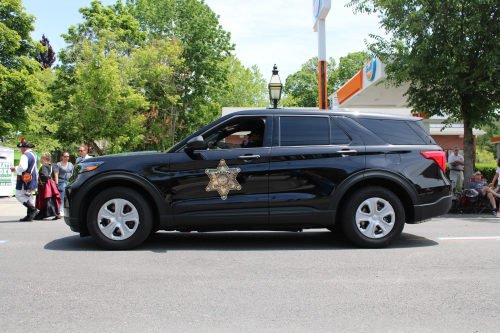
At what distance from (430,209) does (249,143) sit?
8.42 feet

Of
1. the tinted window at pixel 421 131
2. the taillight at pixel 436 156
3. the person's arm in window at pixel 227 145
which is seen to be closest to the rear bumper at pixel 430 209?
the taillight at pixel 436 156

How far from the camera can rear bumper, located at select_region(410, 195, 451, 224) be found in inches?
210

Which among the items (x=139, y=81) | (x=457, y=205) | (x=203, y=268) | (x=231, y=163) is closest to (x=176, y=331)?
(x=203, y=268)

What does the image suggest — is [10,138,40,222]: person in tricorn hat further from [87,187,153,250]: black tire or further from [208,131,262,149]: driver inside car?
[208,131,262,149]: driver inside car

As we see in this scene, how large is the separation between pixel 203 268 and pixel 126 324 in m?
1.55

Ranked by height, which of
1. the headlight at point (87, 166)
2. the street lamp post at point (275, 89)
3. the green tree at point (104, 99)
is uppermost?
the green tree at point (104, 99)

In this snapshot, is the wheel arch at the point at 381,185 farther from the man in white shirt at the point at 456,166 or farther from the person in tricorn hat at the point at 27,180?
the man in white shirt at the point at 456,166

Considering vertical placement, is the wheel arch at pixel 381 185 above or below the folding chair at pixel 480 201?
above

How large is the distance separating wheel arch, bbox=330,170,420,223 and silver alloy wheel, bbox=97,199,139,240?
2.57 metres

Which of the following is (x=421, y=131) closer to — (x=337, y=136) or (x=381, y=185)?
(x=381, y=185)

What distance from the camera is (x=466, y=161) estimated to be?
12.7 m

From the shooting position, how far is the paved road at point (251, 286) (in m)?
2.99

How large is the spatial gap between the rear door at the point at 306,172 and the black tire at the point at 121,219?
5.40 feet

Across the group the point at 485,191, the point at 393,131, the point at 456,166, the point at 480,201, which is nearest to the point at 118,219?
the point at 393,131
